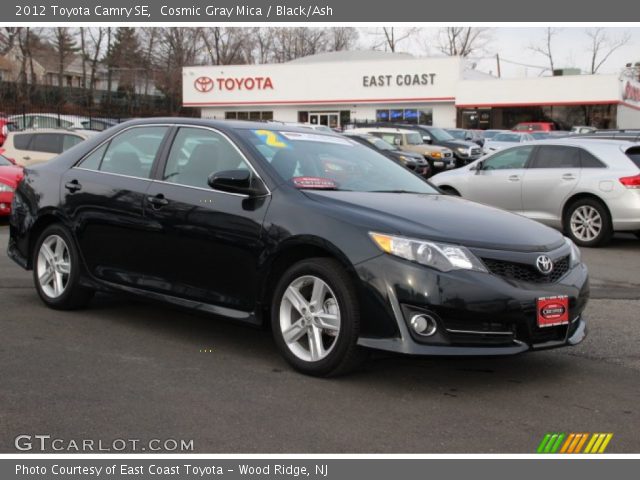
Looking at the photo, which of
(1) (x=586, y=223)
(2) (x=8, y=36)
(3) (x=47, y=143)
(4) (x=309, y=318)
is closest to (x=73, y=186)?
(4) (x=309, y=318)

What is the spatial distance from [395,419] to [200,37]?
8126 cm

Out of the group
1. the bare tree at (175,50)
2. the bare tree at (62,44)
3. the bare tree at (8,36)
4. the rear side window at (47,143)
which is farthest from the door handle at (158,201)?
the bare tree at (175,50)

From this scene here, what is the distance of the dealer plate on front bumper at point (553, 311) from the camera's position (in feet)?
16.4

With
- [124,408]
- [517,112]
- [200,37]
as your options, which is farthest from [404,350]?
[200,37]

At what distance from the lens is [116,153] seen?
266 inches

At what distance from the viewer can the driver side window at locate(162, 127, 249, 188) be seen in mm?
5957

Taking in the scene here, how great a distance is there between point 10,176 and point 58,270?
25.8 feet

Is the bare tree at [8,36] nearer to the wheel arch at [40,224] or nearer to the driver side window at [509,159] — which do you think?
the driver side window at [509,159]

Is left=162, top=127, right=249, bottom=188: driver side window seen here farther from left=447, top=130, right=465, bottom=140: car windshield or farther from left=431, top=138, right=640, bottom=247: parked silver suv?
left=447, top=130, right=465, bottom=140: car windshield

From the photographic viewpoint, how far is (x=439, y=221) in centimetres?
523

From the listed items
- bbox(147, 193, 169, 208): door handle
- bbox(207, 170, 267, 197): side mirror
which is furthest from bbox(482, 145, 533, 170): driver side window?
bbox(207, 170, 267, 197): side mirror

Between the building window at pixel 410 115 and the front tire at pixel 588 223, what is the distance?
40783mm

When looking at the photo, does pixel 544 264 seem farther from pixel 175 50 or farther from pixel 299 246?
pixel 175 50
